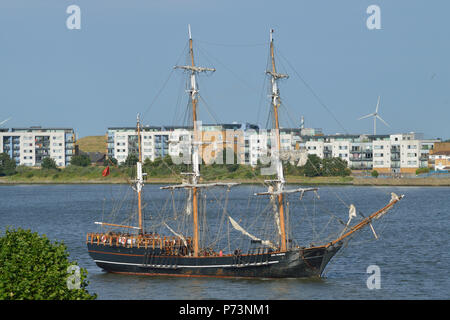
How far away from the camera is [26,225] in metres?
100

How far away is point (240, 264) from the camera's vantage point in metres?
56.6

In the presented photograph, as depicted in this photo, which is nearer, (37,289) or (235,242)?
(37,289)

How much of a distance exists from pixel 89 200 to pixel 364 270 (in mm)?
92451

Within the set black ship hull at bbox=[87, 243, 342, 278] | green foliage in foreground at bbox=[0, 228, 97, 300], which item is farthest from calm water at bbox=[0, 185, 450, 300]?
green foliage in foreground at bbox=[0, 228, 97, 300]

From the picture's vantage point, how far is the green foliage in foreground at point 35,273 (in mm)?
36000

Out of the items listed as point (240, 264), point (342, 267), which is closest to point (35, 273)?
point (240, 264)

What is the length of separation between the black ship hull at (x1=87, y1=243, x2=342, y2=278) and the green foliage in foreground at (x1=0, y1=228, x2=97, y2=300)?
20.1 meters

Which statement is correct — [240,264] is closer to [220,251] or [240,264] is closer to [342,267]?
[220,251]

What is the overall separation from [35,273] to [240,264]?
22.3 metres

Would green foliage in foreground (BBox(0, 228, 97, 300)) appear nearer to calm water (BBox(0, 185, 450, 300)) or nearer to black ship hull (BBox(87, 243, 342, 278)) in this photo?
calm water (BBox(0, 185, 450, 300))

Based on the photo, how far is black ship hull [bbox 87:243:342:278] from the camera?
5603cm
